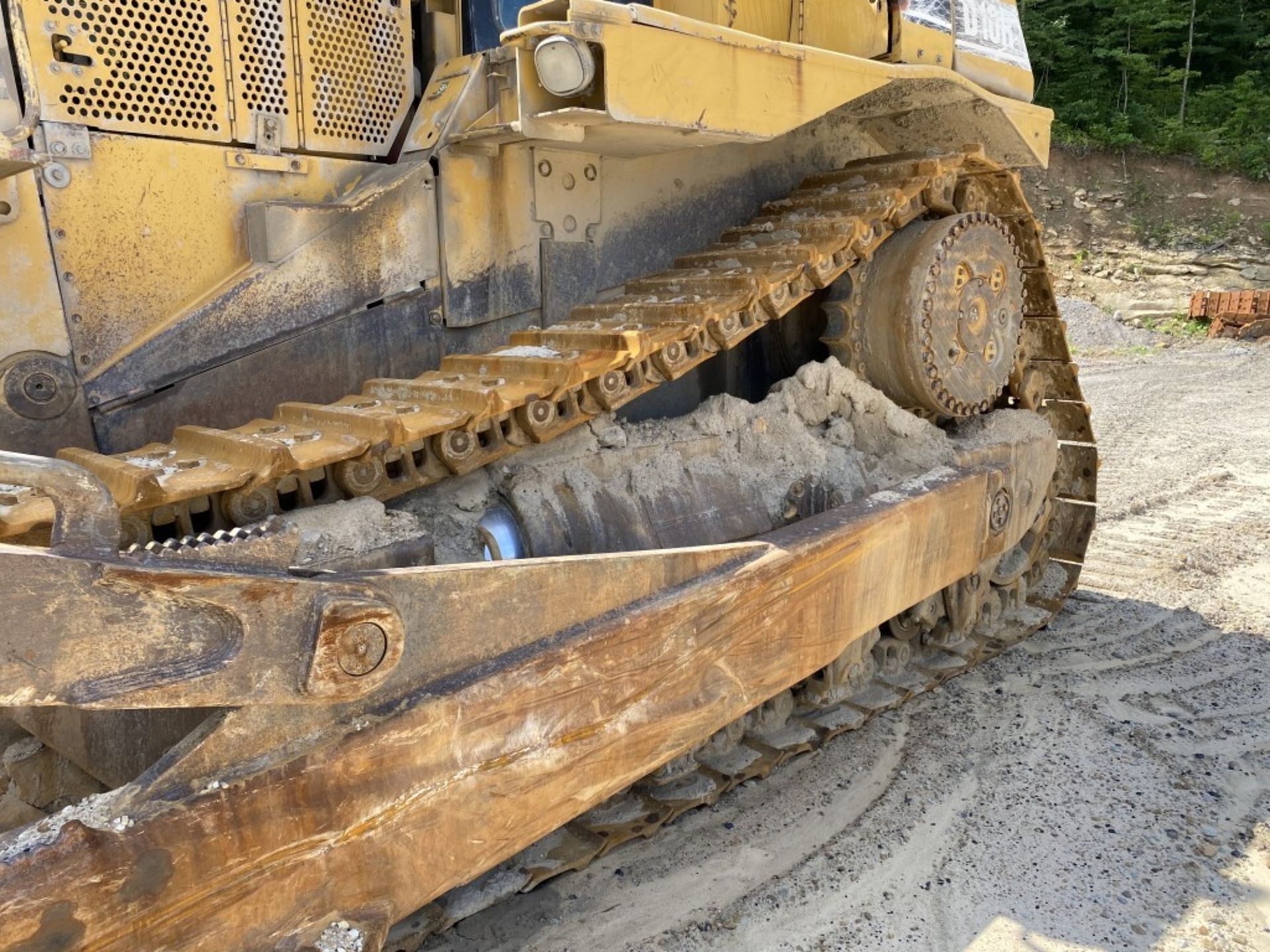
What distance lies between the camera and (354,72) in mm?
2881

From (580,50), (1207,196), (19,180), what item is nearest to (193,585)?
(19,180)

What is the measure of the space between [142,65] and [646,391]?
5.10 ft

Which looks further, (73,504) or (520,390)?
(520,390)

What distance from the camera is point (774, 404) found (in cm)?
347

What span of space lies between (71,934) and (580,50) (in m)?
2.03

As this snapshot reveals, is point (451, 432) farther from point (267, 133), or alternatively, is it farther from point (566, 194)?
point (566, 194)

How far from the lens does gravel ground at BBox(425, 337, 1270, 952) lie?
2689mm

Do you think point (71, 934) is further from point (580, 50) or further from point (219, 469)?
point (580, 50)

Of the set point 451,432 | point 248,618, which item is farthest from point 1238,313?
point 248,618

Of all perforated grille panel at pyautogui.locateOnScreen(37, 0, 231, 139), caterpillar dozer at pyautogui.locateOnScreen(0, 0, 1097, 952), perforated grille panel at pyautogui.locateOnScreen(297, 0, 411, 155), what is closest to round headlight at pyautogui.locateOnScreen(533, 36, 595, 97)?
caterpillar dozer at pyautogui.locateOnScreen(0, 0, 1097, 952)

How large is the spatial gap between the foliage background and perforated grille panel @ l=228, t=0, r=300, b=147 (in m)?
21.5

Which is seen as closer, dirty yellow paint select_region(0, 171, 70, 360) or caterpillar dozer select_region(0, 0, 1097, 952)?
caterpillar dozer select_region(0, 0, 1097, 952)

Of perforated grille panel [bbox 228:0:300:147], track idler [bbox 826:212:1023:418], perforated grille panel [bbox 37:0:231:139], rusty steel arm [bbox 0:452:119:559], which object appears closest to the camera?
rusty steel arm [bbox 0:452:119:559]

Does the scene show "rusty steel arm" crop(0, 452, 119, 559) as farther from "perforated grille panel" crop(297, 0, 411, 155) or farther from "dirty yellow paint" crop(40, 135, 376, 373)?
"perforated grille panel" crop(297, 0, 411, 155)
